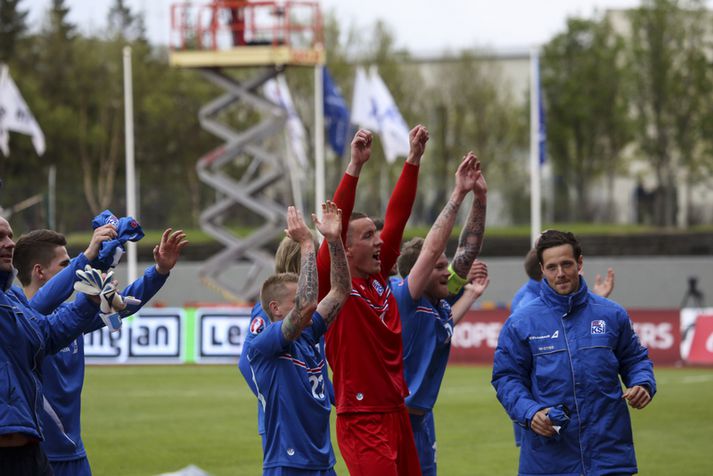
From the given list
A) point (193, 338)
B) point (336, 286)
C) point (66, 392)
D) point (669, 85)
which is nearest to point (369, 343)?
point (336, 286)

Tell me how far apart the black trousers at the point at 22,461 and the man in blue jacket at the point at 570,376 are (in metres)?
2.66

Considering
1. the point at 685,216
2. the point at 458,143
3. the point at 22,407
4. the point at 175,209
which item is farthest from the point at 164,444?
the point at 458,143

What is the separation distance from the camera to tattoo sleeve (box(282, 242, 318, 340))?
6703 millimetres

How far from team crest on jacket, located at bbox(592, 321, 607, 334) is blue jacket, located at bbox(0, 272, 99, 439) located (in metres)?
2.89

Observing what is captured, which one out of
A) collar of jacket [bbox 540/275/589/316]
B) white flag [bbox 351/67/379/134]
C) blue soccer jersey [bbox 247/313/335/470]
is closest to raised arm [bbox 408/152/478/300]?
collar of jacket [bbox 540/275/589/316]

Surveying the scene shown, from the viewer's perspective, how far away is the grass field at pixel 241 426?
1316cm

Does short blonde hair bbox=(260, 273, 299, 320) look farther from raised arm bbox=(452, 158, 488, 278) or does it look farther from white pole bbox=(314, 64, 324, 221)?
white pole bbox=(314, 64, 324, 221)

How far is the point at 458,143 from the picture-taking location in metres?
60.7

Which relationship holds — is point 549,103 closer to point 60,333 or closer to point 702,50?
point 702,50

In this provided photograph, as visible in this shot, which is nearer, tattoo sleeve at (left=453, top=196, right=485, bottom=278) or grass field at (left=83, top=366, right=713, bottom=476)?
tattoo sleeve at (left=453, top=196, right=485, bottom=278)

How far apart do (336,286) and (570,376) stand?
4.80 ft

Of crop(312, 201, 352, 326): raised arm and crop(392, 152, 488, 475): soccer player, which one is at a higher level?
crop(312, 201, 352, 326): raised arm

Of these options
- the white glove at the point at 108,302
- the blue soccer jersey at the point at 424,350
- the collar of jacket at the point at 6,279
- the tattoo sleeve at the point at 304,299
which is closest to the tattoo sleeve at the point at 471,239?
the blue soccer jersey at the point at 424,350

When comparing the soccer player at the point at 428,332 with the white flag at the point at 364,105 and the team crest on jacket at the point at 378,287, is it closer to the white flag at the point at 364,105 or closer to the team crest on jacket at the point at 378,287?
the team crest on jacket at the point at 378,287
